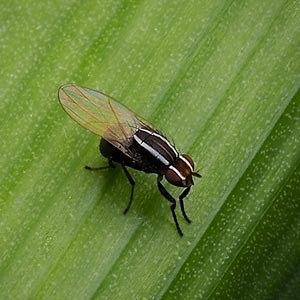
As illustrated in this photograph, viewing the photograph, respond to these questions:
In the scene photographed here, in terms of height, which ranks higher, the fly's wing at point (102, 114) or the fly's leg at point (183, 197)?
the fly's wing at point (102, 114)

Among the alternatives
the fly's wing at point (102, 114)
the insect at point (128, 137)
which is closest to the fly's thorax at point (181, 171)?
the insect at point (128, 137)

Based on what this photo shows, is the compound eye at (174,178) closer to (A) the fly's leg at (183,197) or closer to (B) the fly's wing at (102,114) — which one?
(A) the fly's leg at (183,197)

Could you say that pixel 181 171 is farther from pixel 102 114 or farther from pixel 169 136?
Result: pixel 102 114

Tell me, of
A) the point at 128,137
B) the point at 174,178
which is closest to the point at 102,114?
the point at 128,137

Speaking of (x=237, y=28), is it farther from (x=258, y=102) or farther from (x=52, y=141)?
(x=52, y=141)

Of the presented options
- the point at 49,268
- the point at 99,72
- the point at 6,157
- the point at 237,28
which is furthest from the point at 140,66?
the point at 49,268
